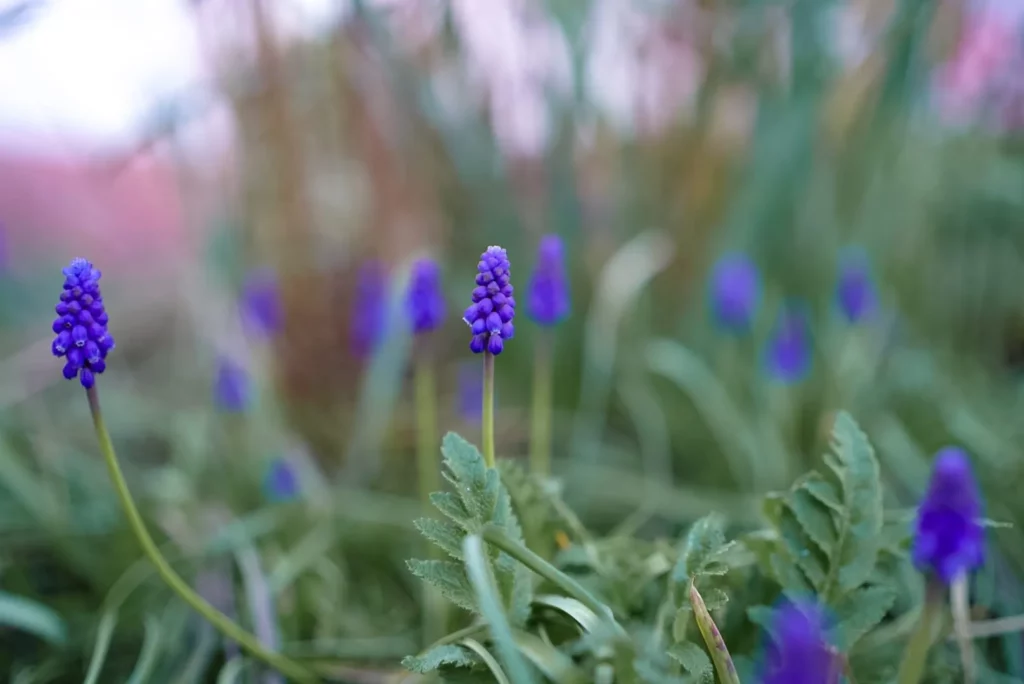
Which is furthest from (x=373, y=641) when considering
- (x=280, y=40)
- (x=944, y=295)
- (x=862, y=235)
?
(x=944, y=295)

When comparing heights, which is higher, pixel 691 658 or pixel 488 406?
pixel 488 406

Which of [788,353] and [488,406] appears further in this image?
[788,353]

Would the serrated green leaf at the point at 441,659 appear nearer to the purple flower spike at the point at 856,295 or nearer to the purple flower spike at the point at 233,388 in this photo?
the purple flower spike at the point at 233,388

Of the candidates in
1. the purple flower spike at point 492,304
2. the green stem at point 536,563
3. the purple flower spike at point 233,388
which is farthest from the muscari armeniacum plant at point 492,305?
the purple flower spike at point 233,388

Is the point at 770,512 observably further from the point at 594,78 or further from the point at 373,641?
the point at 594,78

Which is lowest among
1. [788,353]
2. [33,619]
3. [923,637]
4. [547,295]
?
[33,619]

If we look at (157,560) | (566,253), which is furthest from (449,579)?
(566,253)

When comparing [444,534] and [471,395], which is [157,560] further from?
[471,395]

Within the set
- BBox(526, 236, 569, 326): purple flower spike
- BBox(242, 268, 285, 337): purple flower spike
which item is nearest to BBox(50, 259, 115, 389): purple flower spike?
BBox(526, 236, 569, 326): purple flower spike
